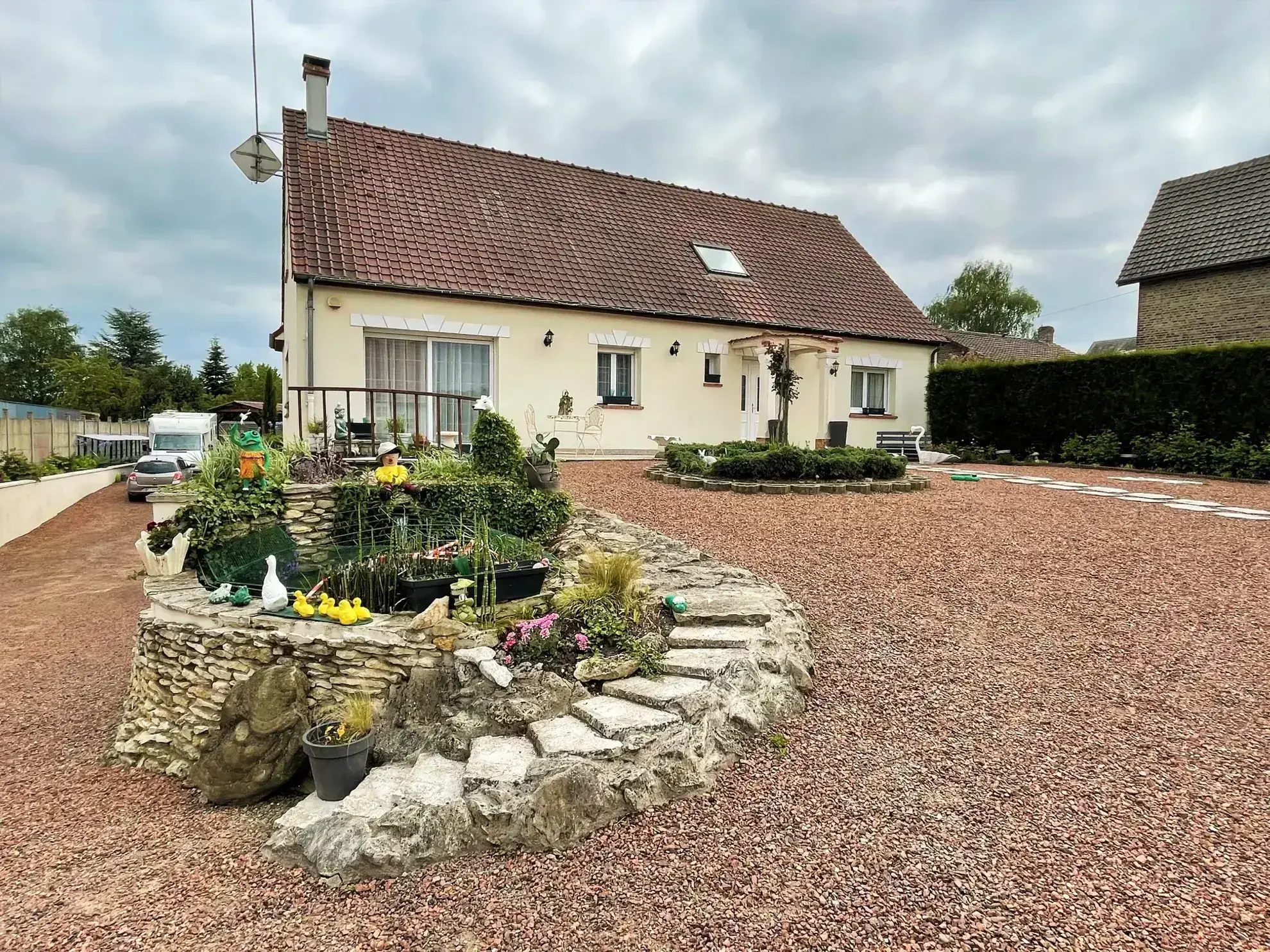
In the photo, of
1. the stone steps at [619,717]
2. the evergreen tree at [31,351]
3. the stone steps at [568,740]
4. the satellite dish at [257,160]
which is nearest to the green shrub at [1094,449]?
the stone steps at [619,717]

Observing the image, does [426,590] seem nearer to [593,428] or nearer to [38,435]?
[593,428]

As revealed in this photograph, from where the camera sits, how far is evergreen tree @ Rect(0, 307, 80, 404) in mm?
53594

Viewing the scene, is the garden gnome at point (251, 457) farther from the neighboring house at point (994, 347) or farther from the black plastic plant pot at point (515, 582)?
the neighboring house at point (994, 347)

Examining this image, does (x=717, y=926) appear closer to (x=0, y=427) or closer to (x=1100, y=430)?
(x=1100, y=430)

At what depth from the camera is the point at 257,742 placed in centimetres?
399

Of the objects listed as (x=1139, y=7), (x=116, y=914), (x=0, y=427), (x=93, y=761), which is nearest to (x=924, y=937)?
(x=116, y=914)

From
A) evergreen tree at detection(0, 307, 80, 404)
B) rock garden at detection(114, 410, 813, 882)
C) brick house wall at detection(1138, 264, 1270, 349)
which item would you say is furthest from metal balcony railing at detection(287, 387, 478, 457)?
evergreen tree at detection(0, 307, 80, 404)

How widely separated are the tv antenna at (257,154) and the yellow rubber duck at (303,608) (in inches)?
413

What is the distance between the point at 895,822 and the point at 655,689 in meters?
1.31

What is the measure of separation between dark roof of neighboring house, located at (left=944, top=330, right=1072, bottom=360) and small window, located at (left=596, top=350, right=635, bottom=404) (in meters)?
21.6

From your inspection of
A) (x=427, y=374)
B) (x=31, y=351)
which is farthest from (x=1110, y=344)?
(x=31, y=351)

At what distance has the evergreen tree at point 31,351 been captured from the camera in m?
53.6

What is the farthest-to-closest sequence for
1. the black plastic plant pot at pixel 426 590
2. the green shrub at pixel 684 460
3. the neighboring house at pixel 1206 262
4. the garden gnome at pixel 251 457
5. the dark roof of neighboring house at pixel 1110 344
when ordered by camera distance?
the dark roof of neighboring house at pixel 1110 344, the neighboring house at pixel 1206 262, the green shrub at pixel 684 460, the garden gnome at pixel 251 457, the black plastic plant pot at pixel 426 590

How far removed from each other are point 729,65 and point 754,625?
932 centimetres
